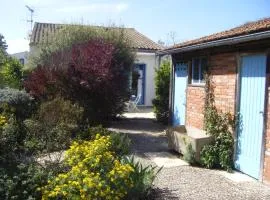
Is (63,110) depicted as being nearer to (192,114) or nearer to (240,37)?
(192,114)

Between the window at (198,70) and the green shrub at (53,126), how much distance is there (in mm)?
3371

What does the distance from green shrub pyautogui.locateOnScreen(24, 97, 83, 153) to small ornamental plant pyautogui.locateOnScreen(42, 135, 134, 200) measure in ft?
7.89

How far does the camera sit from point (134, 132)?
510 inches

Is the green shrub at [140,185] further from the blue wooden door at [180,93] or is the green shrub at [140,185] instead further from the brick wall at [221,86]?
the blue wooden door at [180,93]

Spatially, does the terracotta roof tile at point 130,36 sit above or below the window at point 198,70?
above

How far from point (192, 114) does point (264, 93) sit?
366 cm

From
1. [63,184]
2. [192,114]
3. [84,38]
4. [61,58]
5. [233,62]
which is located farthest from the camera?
[84,38]

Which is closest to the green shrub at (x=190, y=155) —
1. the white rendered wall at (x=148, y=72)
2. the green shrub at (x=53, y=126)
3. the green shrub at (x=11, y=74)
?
the green shrub at (x=53, y=126)

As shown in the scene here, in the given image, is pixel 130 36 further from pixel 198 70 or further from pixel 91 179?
→ pixel 91 179

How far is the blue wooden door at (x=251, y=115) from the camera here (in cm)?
720

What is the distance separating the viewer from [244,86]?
782cm

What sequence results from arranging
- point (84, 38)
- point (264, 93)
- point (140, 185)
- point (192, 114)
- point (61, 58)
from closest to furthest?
point (140, 185) < point (264, 93) < point (192, 114) < point (61, 58) < point (84, 38)

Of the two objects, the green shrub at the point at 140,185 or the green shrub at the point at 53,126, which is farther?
the green shrub at the point at 53,126

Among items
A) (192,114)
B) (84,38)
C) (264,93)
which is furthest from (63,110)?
(84,38)
